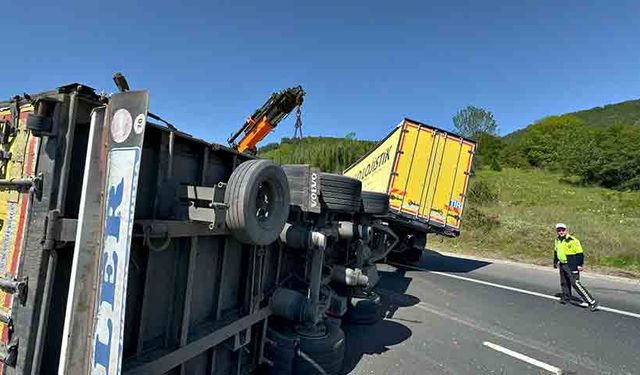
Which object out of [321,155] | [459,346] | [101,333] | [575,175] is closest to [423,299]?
[459,346]

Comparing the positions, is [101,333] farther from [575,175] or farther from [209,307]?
[575,175]

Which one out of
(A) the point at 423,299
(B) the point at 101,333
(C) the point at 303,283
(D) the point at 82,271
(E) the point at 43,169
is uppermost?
(E) the point at 43,169

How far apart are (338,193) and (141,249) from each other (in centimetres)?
250

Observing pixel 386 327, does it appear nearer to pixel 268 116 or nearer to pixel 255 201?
pixel 255 201

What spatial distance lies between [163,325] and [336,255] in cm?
313

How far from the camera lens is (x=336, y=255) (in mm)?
5516

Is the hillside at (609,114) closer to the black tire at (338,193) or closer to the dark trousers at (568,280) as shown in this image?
the dark trousers at (568,280)

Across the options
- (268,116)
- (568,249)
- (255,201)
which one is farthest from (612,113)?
(255,201)

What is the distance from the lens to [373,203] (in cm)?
597

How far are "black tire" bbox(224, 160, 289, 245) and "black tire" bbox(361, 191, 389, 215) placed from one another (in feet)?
9.16

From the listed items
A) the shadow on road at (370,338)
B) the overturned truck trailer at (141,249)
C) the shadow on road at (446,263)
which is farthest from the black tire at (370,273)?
the shadow on road at (446,263)

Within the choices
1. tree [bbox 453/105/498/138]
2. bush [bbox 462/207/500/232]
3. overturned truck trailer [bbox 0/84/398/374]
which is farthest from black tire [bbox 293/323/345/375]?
tree [bbox 453/105/498/138]

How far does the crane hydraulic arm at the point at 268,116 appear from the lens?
988cm

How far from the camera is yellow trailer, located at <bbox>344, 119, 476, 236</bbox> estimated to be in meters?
9.54
